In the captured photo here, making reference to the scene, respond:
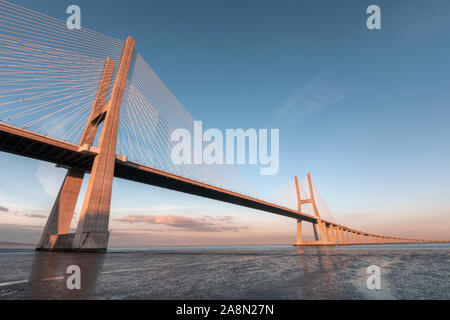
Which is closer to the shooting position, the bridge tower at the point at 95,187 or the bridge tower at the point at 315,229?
the bridge tower at the point at 95,187

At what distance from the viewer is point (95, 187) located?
75.6 feet

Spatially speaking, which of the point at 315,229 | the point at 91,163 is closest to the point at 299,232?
the point at 315,229

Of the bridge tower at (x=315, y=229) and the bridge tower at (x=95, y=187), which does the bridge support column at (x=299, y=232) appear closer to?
the bridge tower at (x=315, y=229)

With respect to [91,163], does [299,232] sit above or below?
below

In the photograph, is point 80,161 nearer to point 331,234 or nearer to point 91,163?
point 91,163

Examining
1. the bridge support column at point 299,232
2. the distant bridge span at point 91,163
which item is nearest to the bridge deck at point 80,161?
the distant bridge span at point 91,163

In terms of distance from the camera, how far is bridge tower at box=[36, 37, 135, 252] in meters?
21.9

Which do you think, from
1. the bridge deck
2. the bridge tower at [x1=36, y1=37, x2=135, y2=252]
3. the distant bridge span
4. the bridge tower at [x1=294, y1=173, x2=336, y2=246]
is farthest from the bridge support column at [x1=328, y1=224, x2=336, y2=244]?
the bridge tower at [x1=36, y1=37, x2=135, y2=252]

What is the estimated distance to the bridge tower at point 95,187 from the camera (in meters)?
21.9

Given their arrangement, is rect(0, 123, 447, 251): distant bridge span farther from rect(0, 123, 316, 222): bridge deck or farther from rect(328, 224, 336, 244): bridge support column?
rect(328, 224, 336, 244): bridge support column

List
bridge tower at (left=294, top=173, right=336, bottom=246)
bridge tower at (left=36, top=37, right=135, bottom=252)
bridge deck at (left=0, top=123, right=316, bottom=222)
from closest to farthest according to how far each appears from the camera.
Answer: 1. bridge tower at (left=36, top=37, right=135, bottom=252)
2. bridge deck at (left=0, top=123, right=316, bottom=222)
3. bridge tower at (left=294, top=173, right=336, bottom=246)
